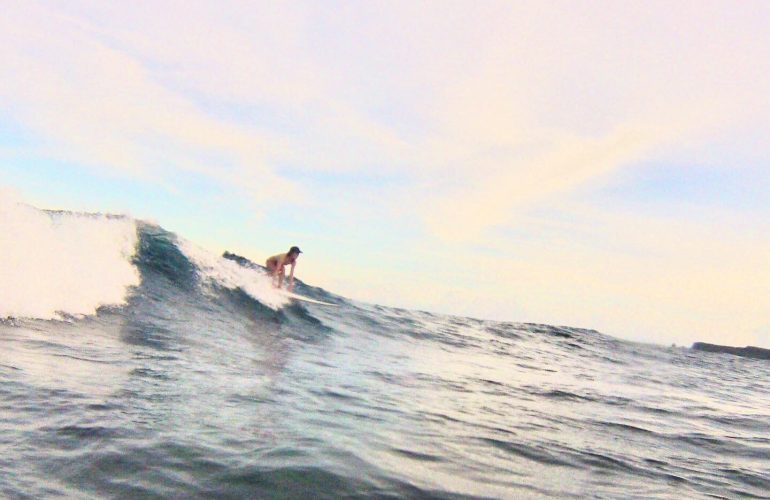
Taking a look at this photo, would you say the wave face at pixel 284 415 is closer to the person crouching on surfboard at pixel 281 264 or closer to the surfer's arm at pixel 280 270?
the person crouching on surfboard at pixel 281 264

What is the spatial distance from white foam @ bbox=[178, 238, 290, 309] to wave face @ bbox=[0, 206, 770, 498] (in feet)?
12.0

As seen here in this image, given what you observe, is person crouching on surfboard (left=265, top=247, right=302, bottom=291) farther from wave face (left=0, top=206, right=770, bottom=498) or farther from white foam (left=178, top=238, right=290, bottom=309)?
wave face (left=0, top=206, right=770, bottom=498)

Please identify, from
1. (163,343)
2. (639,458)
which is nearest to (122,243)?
(163,343)

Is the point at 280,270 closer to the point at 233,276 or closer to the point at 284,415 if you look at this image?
the point at 233,276

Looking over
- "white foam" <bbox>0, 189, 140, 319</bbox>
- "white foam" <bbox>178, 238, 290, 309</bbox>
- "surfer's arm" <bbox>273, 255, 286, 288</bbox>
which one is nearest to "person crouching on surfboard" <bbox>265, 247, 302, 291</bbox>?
"surfer's arm" <bbox>273, 255, 286, 288</bbox>

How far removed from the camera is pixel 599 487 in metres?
3.81

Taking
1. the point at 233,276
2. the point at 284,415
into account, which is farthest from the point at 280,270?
the point at 284,415

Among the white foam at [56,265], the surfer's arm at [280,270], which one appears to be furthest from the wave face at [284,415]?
the surfer's arm at [280,270]

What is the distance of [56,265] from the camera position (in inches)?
363

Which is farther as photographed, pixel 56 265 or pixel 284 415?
pixel 56 265

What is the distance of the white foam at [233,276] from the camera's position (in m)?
15.4

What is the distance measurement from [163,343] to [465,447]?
5032 mm

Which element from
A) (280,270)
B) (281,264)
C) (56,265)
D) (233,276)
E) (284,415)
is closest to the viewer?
(284,415)

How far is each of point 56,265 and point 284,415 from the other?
23.1 ft
